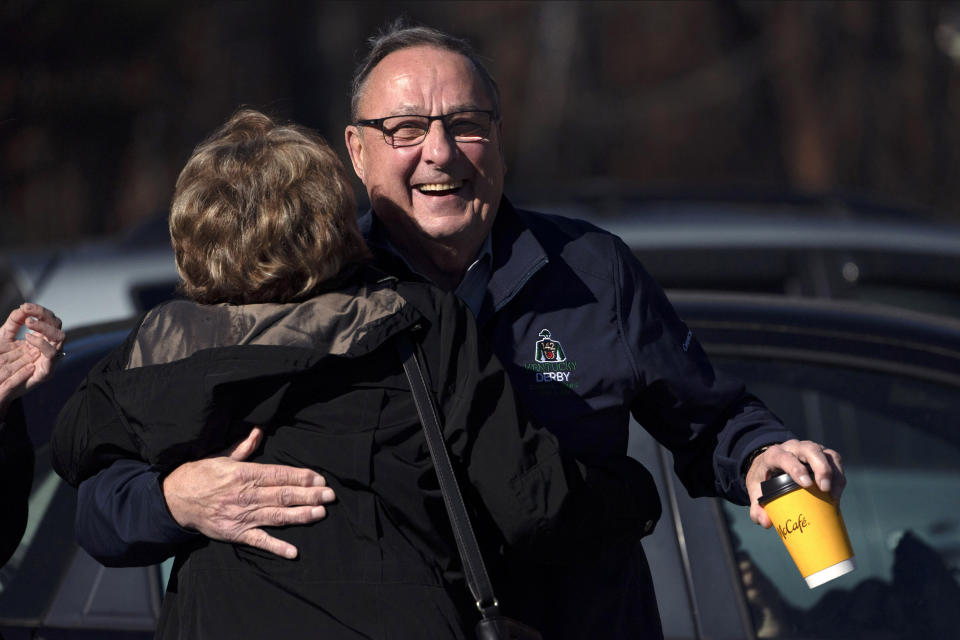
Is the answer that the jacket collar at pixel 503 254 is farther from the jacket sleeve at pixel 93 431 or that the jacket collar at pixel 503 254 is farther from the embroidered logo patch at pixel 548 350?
the jacket sleeve at pixel 93 431

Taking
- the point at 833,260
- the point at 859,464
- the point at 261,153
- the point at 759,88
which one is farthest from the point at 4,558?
the point at 759,88

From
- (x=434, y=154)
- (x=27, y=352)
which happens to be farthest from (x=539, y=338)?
(x=27, y=352)

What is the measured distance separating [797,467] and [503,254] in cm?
64

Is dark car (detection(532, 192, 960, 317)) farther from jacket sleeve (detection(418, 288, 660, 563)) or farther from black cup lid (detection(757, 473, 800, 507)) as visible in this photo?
jacket sleeve (detection(418, 288, 660, 563))

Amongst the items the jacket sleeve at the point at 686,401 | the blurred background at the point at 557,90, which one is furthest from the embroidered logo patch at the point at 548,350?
the blurred background at the point at 557,90

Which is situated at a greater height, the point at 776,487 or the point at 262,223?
the point at 262,223

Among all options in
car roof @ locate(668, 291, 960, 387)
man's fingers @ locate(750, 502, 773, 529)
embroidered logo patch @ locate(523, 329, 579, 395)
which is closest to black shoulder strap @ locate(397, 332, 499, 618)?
embroidered logo patch @ locate(523, 329, 579, 395)

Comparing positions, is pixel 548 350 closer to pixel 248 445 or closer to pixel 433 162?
pixel 433 162

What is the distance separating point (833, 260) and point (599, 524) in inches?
115

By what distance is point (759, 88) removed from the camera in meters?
17.0

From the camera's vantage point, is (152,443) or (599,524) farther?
(599,524)

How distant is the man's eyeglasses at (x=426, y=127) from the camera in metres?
2.35

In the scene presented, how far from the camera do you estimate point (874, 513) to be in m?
2.68

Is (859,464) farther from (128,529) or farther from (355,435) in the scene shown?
(128,529)
